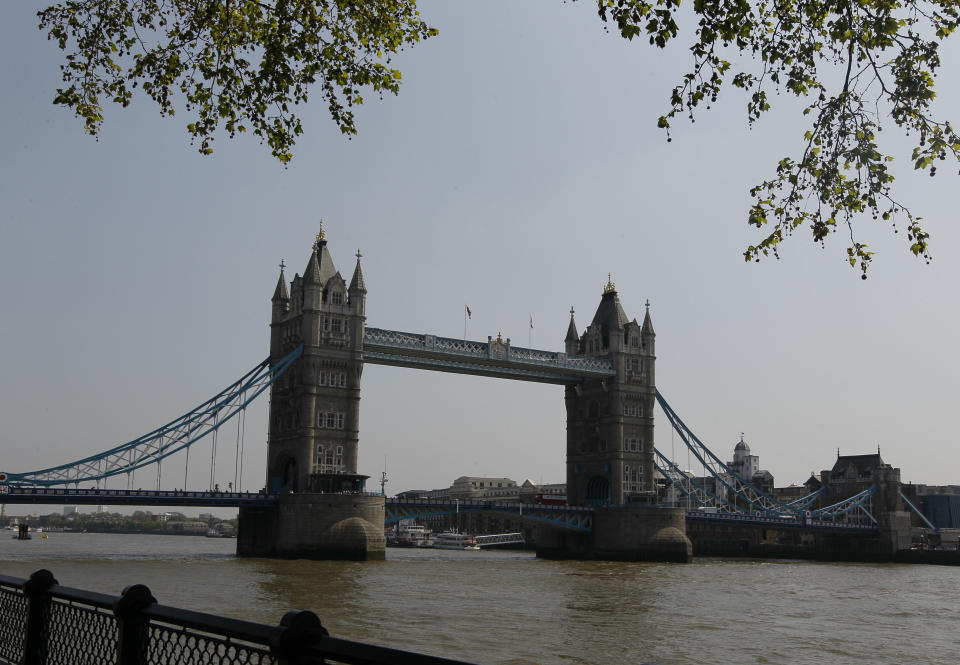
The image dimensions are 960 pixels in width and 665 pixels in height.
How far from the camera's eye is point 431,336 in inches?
2933

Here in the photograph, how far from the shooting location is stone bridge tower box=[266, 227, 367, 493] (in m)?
68.3

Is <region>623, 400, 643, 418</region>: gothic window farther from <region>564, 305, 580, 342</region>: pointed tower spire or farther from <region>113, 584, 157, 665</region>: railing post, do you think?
<region>113, 584, 157, 665</region>: railing post

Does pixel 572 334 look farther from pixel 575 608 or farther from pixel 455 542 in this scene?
pixel 575 608

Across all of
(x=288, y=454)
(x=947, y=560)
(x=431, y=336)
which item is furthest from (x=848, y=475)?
(x=288, y=454)

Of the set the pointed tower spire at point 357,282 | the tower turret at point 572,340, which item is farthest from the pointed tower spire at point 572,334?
the pointed tower spire at point 357,282

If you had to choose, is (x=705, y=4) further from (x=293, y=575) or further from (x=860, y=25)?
(x=293, y=575)

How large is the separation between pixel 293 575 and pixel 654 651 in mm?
26319

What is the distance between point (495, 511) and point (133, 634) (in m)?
69.7

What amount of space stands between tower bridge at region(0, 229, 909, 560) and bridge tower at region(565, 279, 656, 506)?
12cm

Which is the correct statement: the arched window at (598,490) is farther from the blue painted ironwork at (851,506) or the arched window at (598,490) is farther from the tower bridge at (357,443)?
the blue painted ironwork at (851,506)

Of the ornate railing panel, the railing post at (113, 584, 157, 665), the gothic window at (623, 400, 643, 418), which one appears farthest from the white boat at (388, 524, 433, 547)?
the railing post at (113, 584, 157, 665)

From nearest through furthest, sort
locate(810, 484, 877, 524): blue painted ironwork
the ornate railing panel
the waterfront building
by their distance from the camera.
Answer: the ornate railing panel, locate(810, 484, 877, 524): blue painted ironwork, the waterfront building

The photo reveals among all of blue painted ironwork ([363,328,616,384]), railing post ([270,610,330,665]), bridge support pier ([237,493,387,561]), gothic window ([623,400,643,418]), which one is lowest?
bridge support pier ([237,493,387,561])

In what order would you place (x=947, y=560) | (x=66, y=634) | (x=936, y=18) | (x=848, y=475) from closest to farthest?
(x=66, y=634), (x=936, y=18), (x=947, y=560), (x=848, y=475)
